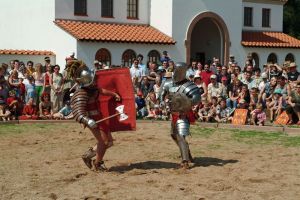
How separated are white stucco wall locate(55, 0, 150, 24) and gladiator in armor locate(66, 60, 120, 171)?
1757cm

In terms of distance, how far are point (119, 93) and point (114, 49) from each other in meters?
17.0

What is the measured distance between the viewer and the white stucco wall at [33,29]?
25.5 m

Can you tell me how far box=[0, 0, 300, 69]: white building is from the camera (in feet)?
84.5

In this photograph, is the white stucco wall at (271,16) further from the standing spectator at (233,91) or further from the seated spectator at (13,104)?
the seated spectator at (13,104)

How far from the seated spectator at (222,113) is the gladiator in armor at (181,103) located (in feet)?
23.4

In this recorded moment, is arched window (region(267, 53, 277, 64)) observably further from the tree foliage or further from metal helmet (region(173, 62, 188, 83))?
metal helmet (region(173, 62, 188, 83))

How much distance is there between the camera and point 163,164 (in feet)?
32.2

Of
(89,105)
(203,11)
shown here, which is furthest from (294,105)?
(203,11)

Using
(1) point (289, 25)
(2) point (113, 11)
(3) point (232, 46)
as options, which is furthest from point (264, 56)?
(1) point (289, 25)

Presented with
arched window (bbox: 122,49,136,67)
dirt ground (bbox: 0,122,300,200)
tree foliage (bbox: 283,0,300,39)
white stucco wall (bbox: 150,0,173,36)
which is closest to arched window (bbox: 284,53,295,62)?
white stucco wall (bbox: 150,0,173,36)

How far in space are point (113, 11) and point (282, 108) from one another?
13718mm

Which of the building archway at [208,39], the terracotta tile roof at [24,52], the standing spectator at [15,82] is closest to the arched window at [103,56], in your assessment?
the terracotta tile roof at [24,52]

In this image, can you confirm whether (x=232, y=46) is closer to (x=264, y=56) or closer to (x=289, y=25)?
(x=264, y=56)

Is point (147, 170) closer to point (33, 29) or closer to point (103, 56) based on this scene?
point (103, 56)
